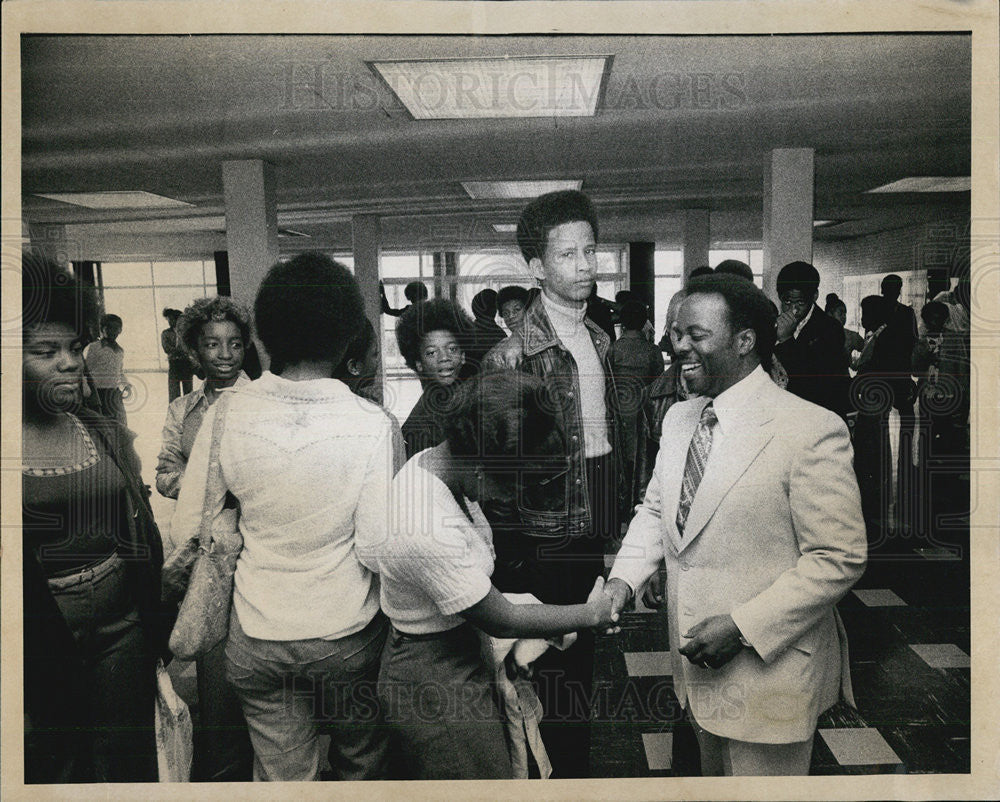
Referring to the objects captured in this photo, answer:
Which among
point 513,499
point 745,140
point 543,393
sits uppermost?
point 745,140

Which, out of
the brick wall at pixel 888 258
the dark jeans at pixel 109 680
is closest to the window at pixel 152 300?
the dark jeans at pixel 109 680

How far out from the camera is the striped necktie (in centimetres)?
166

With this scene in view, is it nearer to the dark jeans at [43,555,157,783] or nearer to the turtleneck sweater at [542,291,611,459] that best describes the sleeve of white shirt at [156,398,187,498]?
the dark jeans at [43,555,157,783]

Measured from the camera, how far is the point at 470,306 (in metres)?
1.66

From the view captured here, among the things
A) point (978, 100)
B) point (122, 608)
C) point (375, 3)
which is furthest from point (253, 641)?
point (978, 100)

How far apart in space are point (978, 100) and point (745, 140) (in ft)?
1.68

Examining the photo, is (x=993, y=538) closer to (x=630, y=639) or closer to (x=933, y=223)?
(x=933, y=223)

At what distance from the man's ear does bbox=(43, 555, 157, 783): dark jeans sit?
1388 mm

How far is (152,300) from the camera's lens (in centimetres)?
170

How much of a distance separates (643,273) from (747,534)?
0.56 meters

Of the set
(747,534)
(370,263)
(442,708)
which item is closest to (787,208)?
(747,534)

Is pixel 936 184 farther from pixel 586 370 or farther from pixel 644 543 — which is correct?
pixel 644 543

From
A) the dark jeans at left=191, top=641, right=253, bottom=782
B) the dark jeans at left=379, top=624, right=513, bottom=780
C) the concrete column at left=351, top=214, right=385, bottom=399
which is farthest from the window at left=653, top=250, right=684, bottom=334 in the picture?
the dark jeans at left=191, top=641, right=253, bottom=782

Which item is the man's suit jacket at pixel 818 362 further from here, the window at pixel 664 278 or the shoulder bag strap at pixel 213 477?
the shoulder bag strap at pixel 213 477
